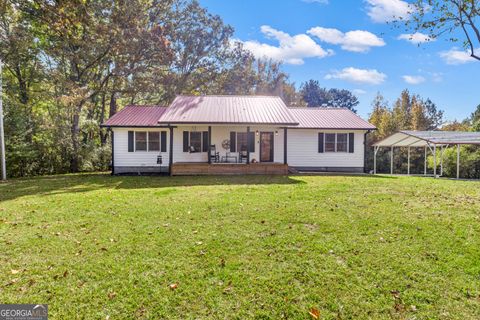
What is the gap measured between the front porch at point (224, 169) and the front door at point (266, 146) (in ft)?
7.18

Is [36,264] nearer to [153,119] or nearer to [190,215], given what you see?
[190,215]

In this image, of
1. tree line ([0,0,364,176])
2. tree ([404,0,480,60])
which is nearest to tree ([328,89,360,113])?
tree line ([0,0,364,176])

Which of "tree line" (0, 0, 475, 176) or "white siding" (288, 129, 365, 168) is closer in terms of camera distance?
"tree line" (0, 0, 475, 176)

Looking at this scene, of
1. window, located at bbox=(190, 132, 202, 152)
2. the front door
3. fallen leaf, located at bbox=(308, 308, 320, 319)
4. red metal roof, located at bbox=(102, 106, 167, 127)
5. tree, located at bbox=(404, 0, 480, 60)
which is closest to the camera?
fallen leaf, located at bbox=(308, 308, 320, 319)

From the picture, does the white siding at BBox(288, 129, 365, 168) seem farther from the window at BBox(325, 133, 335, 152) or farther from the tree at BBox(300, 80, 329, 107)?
the tree at BBox(300, 80, 329, 107)

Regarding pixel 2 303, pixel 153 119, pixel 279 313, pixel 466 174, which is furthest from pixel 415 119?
pixel 2 303

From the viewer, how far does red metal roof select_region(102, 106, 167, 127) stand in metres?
14.3

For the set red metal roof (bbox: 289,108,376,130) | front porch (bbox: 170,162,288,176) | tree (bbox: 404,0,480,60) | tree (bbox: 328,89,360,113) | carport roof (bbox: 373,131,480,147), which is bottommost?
front porch (bbox: 170,162,288,176)

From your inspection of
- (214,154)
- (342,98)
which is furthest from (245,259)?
(342,98)

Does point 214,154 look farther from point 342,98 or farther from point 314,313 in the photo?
point 342,98

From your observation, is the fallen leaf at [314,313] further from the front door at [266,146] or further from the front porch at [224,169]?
the front door at [266,146]

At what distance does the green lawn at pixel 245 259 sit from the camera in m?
2.94

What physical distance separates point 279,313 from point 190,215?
11.1ft

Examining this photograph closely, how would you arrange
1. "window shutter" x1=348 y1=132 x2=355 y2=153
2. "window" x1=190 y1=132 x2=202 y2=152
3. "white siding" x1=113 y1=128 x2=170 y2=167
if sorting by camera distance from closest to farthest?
"white siding" x1=113 y1=128 x2=170 y2=167 → "window" x1=190 y1=132 x2=202 y2=152 → "window shutter" x1=348 y1=132 x2=355 y2=153
